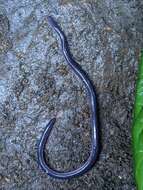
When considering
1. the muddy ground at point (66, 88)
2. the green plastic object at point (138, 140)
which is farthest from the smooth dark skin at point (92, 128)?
the green plastic object at point (138, 140)

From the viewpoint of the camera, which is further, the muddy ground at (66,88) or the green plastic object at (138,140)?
the muddy ground at (66,88)

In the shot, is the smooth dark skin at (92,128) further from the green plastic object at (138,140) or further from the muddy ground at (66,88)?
the green plastic object at (138,140)

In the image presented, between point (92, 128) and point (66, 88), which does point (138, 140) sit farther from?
point (66, 88)

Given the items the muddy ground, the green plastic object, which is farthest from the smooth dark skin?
the green plastic object

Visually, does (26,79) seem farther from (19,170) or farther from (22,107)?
(19,170)

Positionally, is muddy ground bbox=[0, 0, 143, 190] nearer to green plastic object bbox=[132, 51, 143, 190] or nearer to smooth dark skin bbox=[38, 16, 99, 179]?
smooth dark skin bbox=[38, 16, 99, 179]

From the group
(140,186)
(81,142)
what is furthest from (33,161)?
(140,186)
